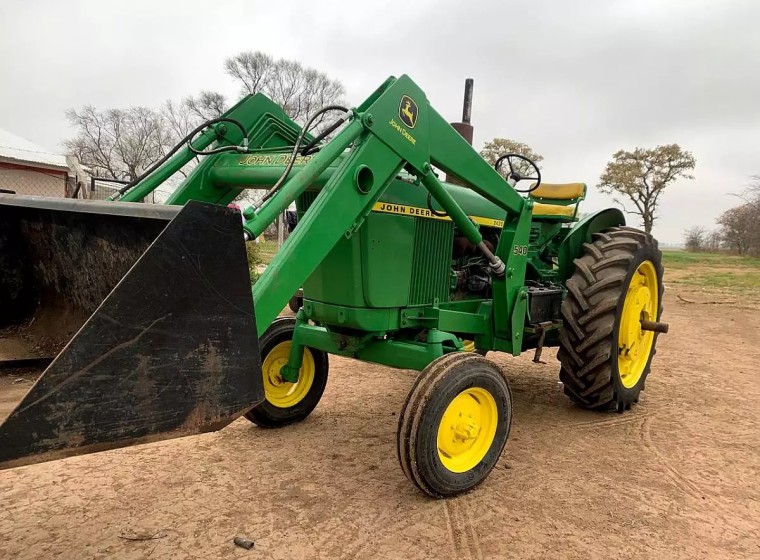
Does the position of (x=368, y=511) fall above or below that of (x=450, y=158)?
below

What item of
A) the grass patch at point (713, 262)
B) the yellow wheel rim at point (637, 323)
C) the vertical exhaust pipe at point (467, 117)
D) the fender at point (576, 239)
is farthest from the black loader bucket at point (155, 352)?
the grass patch at point (713, 262)

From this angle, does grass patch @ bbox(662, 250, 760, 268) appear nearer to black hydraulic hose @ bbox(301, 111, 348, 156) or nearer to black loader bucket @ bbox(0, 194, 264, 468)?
black hydraulic hose @ bbox(301, 111, 348, 156)

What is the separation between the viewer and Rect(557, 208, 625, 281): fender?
190 inches

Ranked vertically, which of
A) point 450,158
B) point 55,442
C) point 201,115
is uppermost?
point 201,115

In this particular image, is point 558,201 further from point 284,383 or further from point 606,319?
point 284,383

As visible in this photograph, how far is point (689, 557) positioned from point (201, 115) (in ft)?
109

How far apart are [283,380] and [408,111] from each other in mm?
2191

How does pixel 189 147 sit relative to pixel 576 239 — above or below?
above

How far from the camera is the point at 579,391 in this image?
4.47 meters

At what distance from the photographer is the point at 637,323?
16.2ft

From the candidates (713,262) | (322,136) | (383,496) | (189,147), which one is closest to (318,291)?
(322,136)

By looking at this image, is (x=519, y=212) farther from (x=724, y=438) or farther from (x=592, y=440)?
(x=724, y=438)

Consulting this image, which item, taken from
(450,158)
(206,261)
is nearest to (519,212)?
(450,158)

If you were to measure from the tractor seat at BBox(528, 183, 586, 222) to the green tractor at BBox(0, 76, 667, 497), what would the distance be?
0.02 m
